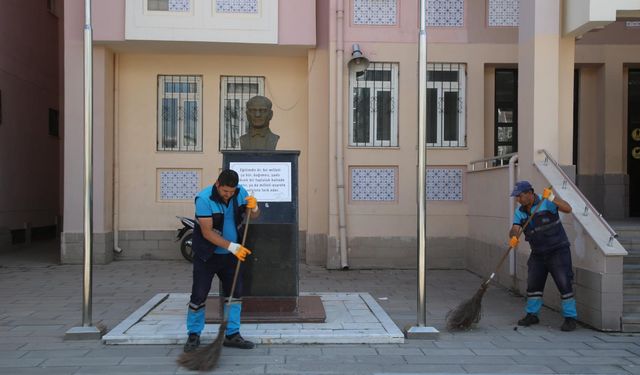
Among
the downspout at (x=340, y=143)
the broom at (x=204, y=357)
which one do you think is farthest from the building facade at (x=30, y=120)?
the broom at (x=204, y=357)

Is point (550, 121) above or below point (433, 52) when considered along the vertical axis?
below

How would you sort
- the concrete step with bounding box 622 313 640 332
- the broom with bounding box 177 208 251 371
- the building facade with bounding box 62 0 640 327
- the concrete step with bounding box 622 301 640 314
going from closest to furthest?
1. the broom with bounding box 177 208 251 371
2. the concrete step with bounding box 622 313 640 332
3. the concrete step with bounding box 622 301 640 314
4. the building facade with bounding box 62 0 640 327

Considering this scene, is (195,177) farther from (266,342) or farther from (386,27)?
(266,342)

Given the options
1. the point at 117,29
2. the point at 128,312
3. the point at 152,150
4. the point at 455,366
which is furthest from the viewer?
the point at 152,150

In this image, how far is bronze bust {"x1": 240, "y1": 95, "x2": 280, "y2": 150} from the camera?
24.6 ft

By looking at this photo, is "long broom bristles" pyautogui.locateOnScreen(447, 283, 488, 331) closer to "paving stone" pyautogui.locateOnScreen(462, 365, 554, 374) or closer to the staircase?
"paving stone" pyautogui.locateOnScreen(462, 365, 554, 374)

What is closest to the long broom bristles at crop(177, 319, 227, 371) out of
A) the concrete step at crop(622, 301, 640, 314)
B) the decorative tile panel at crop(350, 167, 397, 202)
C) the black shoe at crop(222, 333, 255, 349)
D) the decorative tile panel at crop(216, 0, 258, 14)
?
the black shoe at crop(222, 333, 255, 349)

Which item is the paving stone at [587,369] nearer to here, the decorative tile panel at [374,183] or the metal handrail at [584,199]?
the metal handrail at [584,199]

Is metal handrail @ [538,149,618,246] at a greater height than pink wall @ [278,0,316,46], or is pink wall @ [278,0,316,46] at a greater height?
pink wall @ [278,0,316,46]

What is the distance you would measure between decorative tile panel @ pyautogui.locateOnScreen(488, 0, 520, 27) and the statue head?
6217mm

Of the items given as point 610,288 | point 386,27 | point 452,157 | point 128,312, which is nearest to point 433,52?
point 386,27

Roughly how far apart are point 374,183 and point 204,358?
22.4 feet

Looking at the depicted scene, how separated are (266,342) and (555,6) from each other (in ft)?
20.6

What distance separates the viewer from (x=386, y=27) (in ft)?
38.6
